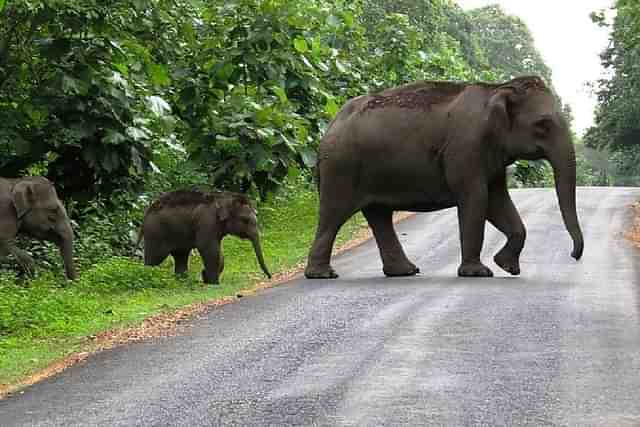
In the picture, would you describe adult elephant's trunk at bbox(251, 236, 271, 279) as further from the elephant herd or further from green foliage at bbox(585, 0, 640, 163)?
green foliage at bbox(585, 0, 640, 163)

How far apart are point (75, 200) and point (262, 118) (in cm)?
321

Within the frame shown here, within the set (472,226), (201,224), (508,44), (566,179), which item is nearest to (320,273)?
(201,224)

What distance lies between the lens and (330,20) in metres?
21.3

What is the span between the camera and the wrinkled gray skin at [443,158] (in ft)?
55.4

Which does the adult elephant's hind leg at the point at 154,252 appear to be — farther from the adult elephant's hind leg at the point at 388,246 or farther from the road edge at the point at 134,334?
the adult elephant's hind leg at the point at 388,246

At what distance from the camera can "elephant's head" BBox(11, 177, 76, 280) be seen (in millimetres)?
17141

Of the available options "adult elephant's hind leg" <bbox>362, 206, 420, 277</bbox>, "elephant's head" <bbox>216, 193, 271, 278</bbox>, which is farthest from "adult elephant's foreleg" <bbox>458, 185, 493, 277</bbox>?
"elephant's head" <bbox>216, 193, 271, 278</bbox>

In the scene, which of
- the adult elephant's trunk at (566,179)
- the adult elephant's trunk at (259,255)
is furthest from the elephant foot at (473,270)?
the adult elephant's trunk at (259,255)

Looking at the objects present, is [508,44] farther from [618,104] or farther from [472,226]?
[472,226]

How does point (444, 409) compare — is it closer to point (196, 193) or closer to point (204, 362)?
point (204, 362)

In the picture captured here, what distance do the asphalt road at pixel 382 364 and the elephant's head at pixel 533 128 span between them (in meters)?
1.51

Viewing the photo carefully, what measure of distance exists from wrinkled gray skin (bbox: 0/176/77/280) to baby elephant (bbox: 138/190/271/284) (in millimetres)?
1165

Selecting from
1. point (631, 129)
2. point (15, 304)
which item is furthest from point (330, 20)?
point (631, 129)

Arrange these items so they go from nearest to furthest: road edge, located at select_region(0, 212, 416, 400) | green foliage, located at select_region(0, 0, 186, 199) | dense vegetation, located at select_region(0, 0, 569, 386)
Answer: road edge, located at select_region(0, 212, 416, 400)
dense vegetation, located at select_region(0, 0, 569, 386)
green foliage, located at select_region(0, 0, 186, 199)
